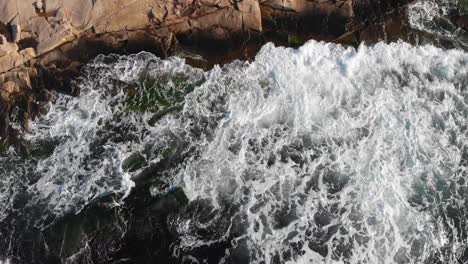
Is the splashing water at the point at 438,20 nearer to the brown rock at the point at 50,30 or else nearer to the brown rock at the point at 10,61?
the brown rock at the point at 50,30

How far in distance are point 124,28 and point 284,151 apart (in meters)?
4.23

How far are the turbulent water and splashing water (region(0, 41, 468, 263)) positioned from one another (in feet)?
0.07

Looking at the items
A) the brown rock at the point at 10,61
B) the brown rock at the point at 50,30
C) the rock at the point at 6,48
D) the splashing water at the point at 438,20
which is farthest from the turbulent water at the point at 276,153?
the rock at the point at 6,48

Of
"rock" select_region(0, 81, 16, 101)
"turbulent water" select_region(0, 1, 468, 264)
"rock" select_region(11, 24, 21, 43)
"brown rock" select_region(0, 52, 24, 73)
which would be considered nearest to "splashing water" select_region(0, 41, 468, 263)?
"turbulent water" select_region(0, 1, 468, 264)

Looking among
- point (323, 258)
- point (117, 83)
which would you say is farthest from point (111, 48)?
point (323, 258)

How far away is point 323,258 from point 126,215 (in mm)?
3635

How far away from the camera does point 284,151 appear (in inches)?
362

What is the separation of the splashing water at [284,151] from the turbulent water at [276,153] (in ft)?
0.07

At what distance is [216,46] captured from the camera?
9.99m

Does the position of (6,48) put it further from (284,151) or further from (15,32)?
(284,151)

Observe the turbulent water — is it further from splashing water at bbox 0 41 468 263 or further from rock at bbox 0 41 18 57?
rock at bbox 0 41 18 57

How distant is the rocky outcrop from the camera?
9875mm

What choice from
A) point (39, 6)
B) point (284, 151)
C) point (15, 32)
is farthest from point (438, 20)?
point (15, 32)

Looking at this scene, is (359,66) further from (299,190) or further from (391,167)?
(299,190)
